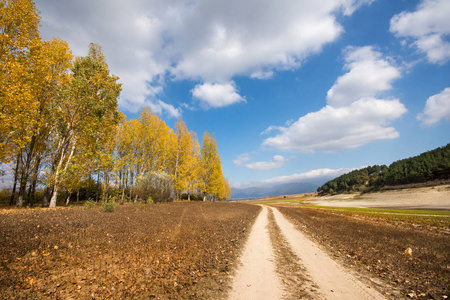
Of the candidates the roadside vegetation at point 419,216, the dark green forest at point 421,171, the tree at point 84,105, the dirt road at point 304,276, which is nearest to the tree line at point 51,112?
the tree at point 84,105

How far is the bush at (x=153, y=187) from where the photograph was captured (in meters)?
27.8

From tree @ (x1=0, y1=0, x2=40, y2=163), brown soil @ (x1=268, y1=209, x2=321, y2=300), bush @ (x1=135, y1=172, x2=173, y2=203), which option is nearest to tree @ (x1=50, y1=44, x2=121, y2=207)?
tree @ (x1=0, y1=0, x2=40, y2=163)

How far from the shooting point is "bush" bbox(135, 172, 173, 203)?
91.1 feet

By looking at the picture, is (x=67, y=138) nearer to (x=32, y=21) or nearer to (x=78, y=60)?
(x=78, y=60)

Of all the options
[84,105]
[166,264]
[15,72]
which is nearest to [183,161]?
[84,105]

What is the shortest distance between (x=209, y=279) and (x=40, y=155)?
78.8ft

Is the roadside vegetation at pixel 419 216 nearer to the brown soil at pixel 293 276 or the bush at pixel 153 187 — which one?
the brown soil at pixel 293 276

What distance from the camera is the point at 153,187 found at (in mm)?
28625

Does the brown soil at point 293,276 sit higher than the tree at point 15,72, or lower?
lower

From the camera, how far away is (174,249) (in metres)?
8.27

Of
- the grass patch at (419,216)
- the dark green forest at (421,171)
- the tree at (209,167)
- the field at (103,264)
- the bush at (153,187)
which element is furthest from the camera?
the dark green forest at (421,171)

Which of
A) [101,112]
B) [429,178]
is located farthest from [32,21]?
[429,178]

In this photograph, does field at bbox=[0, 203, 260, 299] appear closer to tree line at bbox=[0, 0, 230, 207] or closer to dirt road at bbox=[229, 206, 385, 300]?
dirt road at bbox=[229, 206, 385, 300]

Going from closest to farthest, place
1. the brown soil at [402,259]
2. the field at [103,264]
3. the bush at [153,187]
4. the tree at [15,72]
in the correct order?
the field at [103,264] < the brown soil at [402,259] < the tree at [15,72] < the bush at [153,187]
